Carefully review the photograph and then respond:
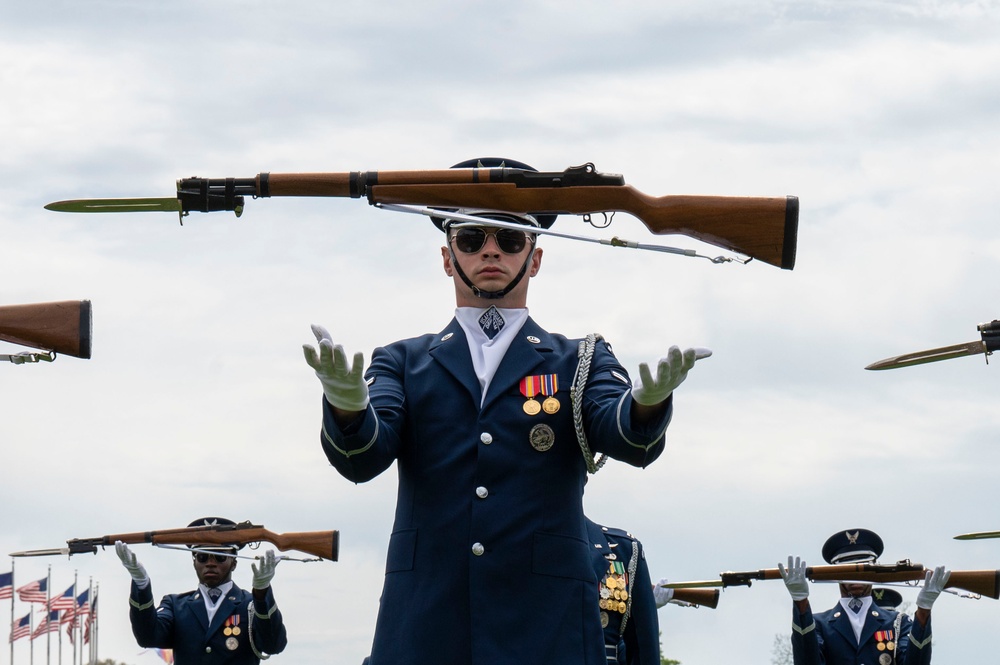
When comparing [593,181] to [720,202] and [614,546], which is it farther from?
[614,546]

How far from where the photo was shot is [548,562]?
21.8 feet

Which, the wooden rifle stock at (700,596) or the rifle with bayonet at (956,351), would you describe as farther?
the wooden rifle stock at (700,596)

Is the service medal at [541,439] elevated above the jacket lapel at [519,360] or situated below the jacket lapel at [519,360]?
below

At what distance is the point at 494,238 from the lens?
704 centimetres

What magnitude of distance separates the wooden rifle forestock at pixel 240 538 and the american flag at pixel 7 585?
14930 mm

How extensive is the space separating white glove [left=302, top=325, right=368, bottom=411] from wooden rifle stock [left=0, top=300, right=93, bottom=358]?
7.09 ft

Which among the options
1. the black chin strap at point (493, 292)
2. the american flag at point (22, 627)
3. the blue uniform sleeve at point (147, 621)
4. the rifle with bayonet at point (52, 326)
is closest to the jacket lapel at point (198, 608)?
the blue uniform sleeve at point (147, 621)

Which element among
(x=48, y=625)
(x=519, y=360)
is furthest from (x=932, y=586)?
(x=48, y=625)

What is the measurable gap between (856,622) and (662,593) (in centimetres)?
215

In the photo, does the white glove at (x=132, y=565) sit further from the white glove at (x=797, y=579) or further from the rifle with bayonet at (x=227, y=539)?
the white glove at (x=797, y=579)

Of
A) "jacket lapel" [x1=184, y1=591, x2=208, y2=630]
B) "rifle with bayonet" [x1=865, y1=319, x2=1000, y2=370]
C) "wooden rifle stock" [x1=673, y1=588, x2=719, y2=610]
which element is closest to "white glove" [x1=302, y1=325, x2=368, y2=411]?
"rifle with bayonet" [x1=865, y1=319, x2=1000, y2=370]

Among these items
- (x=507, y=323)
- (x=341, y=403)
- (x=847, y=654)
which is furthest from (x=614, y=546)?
(x=847, y=654)

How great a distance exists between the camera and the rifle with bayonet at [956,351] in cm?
1079

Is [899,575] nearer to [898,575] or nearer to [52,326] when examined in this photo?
[898,575]
